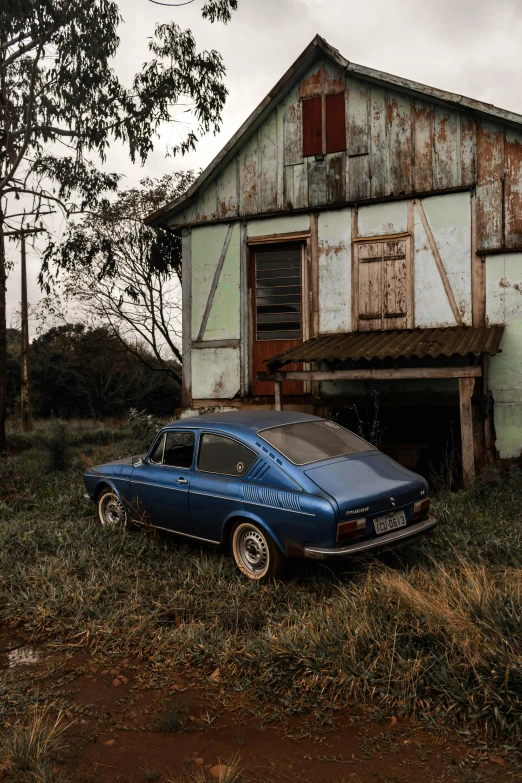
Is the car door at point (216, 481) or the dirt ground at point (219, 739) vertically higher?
the car door at point (216, 481)

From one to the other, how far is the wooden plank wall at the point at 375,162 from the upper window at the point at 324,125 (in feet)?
0.35

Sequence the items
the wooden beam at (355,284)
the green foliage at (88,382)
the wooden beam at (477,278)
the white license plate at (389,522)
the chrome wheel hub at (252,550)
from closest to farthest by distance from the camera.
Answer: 1. the white license plate at (389,522)
2. the chrome wheel hub at (252,550)
3. the wooden beam at (477,278)
4. the wooden beam at (355,284)
5. the green foliage at (88,382)

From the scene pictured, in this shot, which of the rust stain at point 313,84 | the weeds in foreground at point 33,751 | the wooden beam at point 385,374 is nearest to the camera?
the weeds in foreground at point 33,751

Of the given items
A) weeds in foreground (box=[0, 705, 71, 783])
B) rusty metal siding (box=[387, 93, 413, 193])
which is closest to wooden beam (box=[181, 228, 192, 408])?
rusty metal siding (box=[387, 93, 413, 193])

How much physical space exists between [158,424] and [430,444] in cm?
559

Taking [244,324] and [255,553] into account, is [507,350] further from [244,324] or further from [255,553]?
[255,553]

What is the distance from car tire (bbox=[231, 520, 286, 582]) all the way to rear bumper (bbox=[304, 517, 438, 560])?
1.33ft

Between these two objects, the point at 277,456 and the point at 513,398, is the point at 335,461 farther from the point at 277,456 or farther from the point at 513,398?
the point at 513,398

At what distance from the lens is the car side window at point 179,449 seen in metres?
6.50

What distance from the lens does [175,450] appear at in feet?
21.9

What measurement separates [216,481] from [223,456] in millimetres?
264

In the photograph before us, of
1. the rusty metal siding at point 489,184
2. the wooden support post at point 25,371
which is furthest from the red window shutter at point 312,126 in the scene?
the wooden support post at point 25,371

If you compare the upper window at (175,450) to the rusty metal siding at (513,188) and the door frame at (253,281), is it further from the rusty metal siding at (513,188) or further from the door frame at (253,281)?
the rusty metal siding at (513,188)

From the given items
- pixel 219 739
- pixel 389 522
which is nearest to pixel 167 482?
pixel 389 522
